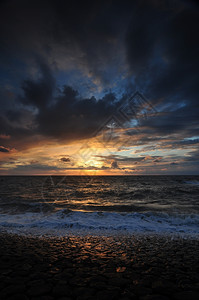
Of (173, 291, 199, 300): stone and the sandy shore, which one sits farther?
the sandy shore

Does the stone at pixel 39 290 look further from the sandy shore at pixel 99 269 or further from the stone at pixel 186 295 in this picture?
the stone at pixel 186 295

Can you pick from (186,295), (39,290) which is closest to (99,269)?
(39,290)

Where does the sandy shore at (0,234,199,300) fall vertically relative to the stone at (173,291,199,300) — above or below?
below

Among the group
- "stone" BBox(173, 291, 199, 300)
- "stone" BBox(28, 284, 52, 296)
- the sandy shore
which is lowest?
the sandy shore

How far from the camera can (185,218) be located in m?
12.3

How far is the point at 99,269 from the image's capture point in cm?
461

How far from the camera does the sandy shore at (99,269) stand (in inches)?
137

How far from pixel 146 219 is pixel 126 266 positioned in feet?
26.3

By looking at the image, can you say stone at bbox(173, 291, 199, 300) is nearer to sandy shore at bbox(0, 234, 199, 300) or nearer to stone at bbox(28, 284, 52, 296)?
sandy shore at bbox(0, 234, 199, 300)

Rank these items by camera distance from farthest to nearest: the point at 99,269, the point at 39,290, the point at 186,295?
the point at 99,269
the point at 39,290
the point at 186,295

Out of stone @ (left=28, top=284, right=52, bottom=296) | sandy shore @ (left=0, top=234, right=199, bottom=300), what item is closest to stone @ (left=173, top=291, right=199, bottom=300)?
sandy shore @ (left=0, top=234, right=199, bottom=300)

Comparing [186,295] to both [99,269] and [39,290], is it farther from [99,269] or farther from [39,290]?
[39,290]

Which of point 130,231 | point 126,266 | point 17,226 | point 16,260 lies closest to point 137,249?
point 126,266

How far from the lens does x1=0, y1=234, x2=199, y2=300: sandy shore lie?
349 centimetres
